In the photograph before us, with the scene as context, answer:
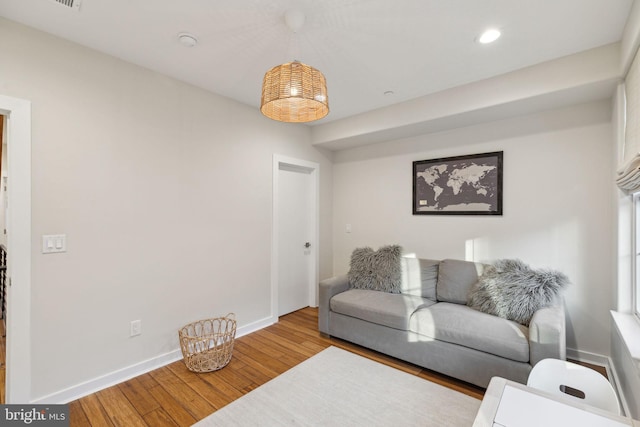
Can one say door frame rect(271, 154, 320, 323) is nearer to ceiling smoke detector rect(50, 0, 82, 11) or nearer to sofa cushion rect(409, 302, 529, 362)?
sofa cushion rect(409, 302, 529, 362)

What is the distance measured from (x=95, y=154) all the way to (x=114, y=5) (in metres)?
1.05

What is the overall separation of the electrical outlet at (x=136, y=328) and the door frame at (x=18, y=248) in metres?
0.61

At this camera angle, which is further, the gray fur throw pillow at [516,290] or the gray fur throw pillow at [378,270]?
the gray fur throw pillow at [378,270]

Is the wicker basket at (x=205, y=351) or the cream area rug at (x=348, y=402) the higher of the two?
the wicker basket at (x=205, y=351)

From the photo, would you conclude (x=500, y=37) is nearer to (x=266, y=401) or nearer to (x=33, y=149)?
(x=266, y=401)

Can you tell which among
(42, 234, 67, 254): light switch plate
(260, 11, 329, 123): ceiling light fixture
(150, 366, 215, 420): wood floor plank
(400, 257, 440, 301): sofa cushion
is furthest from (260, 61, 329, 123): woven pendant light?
(400, 257, 440, 301): sofa cushion

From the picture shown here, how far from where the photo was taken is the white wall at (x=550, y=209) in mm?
2527

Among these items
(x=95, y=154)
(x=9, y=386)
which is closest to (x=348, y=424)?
(x=9, y=386)

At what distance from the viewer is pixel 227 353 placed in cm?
255

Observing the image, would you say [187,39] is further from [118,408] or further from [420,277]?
[420,277]

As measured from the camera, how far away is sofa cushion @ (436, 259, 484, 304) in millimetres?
2861

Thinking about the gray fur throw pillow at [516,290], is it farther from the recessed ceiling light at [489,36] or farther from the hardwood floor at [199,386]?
the recessed ceiling light at [489,36]

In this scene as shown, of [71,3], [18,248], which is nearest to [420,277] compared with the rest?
[18,248]

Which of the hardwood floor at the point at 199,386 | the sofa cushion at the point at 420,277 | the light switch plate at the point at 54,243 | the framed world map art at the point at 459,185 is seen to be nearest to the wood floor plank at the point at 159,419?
the hardwood floor at the point at 199,386
